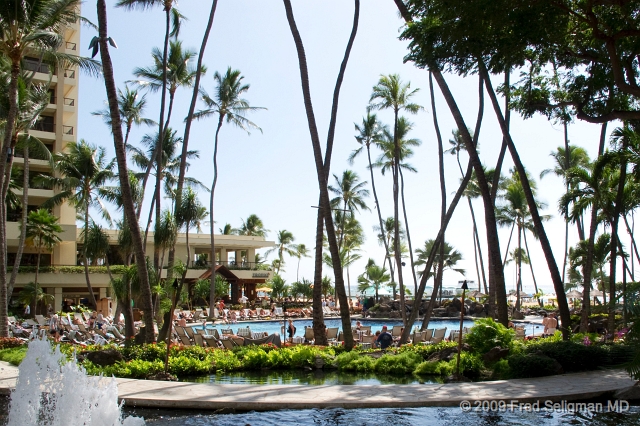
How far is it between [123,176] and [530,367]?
37.8 ft

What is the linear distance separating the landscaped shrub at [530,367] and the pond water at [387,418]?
269cm

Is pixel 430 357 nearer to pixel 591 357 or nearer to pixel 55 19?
pixel 591 357

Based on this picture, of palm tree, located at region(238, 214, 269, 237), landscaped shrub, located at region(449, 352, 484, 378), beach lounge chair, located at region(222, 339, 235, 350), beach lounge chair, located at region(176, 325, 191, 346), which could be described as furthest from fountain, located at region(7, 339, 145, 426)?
palm tree, located at region(238, 214, 269, 237)

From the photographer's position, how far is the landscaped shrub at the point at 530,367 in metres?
12.7

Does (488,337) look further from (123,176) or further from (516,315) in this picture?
(516,315)

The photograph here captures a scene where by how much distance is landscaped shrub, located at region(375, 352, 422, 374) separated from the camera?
14.4 m

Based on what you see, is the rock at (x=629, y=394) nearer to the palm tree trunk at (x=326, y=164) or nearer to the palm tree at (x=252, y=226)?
the palm tree trunk at (x=326, y=164)

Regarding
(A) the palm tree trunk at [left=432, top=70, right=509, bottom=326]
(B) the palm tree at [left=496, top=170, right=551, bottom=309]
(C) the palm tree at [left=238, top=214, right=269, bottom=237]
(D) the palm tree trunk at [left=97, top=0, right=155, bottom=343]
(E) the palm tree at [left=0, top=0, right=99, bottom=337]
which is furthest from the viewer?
(C) the palm tree at [left=238, top=214, right=269, bottom=237]

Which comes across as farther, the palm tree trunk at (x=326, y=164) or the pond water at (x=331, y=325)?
the pond water at (x=331, y=325)

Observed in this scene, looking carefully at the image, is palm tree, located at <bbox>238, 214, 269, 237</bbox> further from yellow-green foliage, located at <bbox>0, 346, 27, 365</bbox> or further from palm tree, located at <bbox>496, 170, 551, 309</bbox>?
yellow-green foliage, located at <bbox>0, 346, 27, 365</bbox>

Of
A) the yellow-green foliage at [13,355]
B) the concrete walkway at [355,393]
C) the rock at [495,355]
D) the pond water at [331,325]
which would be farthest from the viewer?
the pond water at [331,325]

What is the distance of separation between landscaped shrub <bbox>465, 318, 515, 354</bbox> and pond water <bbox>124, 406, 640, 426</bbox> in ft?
14.7

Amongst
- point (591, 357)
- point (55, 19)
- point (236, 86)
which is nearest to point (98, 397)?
point (591, 357)

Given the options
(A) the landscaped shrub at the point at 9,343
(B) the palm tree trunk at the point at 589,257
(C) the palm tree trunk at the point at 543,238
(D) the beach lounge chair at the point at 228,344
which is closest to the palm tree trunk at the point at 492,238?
(C) the palm tree trunk at the point at 543,238
